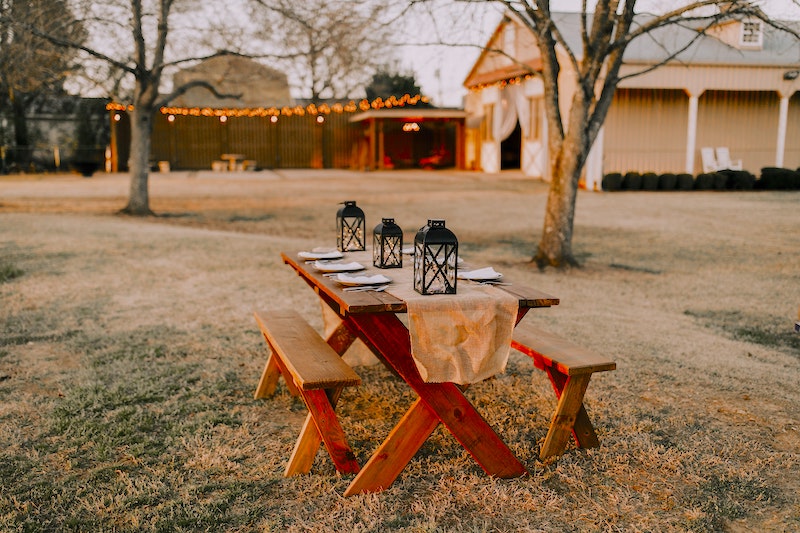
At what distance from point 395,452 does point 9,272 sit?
6.18 m

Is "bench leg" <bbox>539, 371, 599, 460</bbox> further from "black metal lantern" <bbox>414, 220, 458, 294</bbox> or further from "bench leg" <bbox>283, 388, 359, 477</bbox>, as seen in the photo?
"bench leg" <bbox>283, 388, 359, 477</bbox>

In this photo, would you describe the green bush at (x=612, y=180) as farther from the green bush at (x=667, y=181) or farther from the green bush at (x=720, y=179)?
the green bush at (x=720, y=179)

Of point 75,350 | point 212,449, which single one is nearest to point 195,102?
point 75,350

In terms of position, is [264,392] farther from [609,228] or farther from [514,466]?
[609,228]

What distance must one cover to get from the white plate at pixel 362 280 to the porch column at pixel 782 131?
21281mm

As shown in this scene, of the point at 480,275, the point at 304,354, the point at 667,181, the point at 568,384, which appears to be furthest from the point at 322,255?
the point at 667,181

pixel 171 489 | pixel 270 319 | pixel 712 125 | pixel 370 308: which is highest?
pixel 712 125

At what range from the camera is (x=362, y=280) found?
10.4 feet

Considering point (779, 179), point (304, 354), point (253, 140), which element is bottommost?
point (304, 354)

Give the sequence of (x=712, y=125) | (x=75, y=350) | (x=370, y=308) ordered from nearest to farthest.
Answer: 1. (x=370, y=308)
2. (x=75, y=350)
3. (x=712, y=125)

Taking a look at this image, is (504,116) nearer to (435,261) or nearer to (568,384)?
(568,384)

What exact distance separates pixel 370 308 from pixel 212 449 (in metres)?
1.24

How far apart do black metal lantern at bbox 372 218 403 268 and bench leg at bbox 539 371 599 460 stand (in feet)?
3.15

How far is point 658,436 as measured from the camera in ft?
11.9
